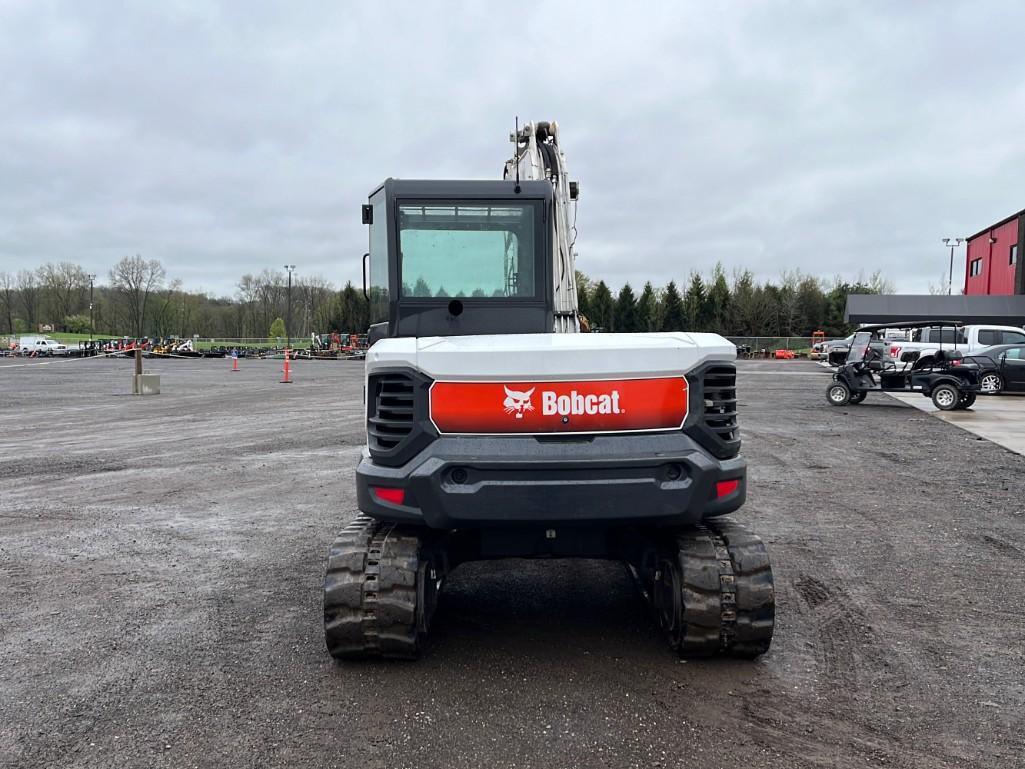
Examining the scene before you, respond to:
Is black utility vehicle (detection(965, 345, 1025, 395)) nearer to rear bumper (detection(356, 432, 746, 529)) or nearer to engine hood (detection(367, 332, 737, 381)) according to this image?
engine hood (detection(367, 332, 737, 381))

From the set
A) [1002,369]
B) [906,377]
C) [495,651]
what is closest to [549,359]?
[495,651]

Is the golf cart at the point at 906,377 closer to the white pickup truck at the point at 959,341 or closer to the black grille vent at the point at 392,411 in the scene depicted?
the white pickup truck at the point at 959,341

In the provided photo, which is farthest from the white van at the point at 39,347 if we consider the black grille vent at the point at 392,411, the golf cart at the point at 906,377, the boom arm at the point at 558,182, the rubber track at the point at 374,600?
the black grille vent at the point at 392,411

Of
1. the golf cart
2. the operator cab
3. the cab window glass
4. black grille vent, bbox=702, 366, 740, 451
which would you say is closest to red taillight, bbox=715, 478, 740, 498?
black grille vent, bbox=702, 366, 740, 451

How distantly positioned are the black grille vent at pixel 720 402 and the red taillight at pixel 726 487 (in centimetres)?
17

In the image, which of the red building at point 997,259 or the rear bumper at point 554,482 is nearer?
the rear bumper at point 554,482

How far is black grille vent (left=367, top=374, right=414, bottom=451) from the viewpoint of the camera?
12.6 ft

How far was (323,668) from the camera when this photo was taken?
4.09 m

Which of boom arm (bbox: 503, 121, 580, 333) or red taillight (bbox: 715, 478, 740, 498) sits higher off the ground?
boom arm (bbox: 503, 121, 580, 333)

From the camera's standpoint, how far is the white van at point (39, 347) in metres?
63.1

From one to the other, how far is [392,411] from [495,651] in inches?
57.0

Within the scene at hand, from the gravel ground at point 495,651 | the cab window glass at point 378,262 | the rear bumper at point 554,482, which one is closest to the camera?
the gravel ground at point 495,651

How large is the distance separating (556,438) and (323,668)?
166 cm

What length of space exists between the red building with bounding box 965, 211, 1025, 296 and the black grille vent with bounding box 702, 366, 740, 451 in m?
49.4
